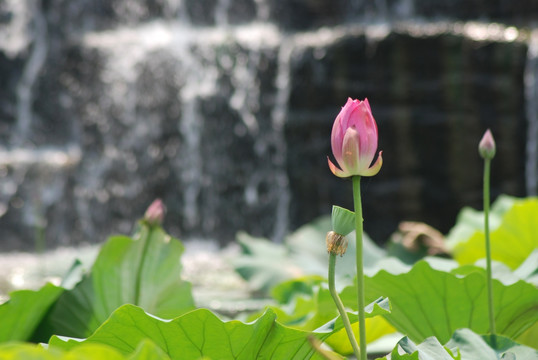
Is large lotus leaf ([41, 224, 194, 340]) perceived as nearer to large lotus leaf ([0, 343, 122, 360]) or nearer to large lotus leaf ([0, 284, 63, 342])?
large lotus leaf ([0, 284, 63, 342])

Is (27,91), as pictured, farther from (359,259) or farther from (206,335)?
(359,259)

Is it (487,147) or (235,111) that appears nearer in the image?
(487,147)

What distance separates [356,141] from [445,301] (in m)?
0.40

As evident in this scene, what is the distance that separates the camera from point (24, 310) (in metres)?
0.88

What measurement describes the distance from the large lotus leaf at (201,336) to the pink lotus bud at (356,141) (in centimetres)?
17

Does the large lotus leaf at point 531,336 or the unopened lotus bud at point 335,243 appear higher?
the unopened lotus bud at point 335,243

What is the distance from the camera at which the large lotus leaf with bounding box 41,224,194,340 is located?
973mm

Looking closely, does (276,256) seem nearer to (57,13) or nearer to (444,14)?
(444,14)

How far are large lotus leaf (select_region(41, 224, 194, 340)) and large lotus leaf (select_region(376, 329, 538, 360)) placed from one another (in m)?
0.39

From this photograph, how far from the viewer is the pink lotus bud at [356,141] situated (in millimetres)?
604

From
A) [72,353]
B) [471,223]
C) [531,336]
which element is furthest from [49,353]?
[471,223]

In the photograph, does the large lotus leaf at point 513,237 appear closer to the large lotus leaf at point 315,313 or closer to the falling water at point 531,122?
the large lotus leaf at point 315,313

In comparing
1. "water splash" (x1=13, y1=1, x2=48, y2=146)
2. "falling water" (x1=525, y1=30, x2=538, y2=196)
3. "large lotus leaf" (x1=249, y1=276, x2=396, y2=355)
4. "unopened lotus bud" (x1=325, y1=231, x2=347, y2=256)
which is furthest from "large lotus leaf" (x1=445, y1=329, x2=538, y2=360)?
"water splash" (x1=13, y1=1, x2=48, y2=146)

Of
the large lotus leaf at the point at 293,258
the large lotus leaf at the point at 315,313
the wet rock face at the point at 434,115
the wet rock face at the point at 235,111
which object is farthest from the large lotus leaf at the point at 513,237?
the wet rock face at the point at 434,115
